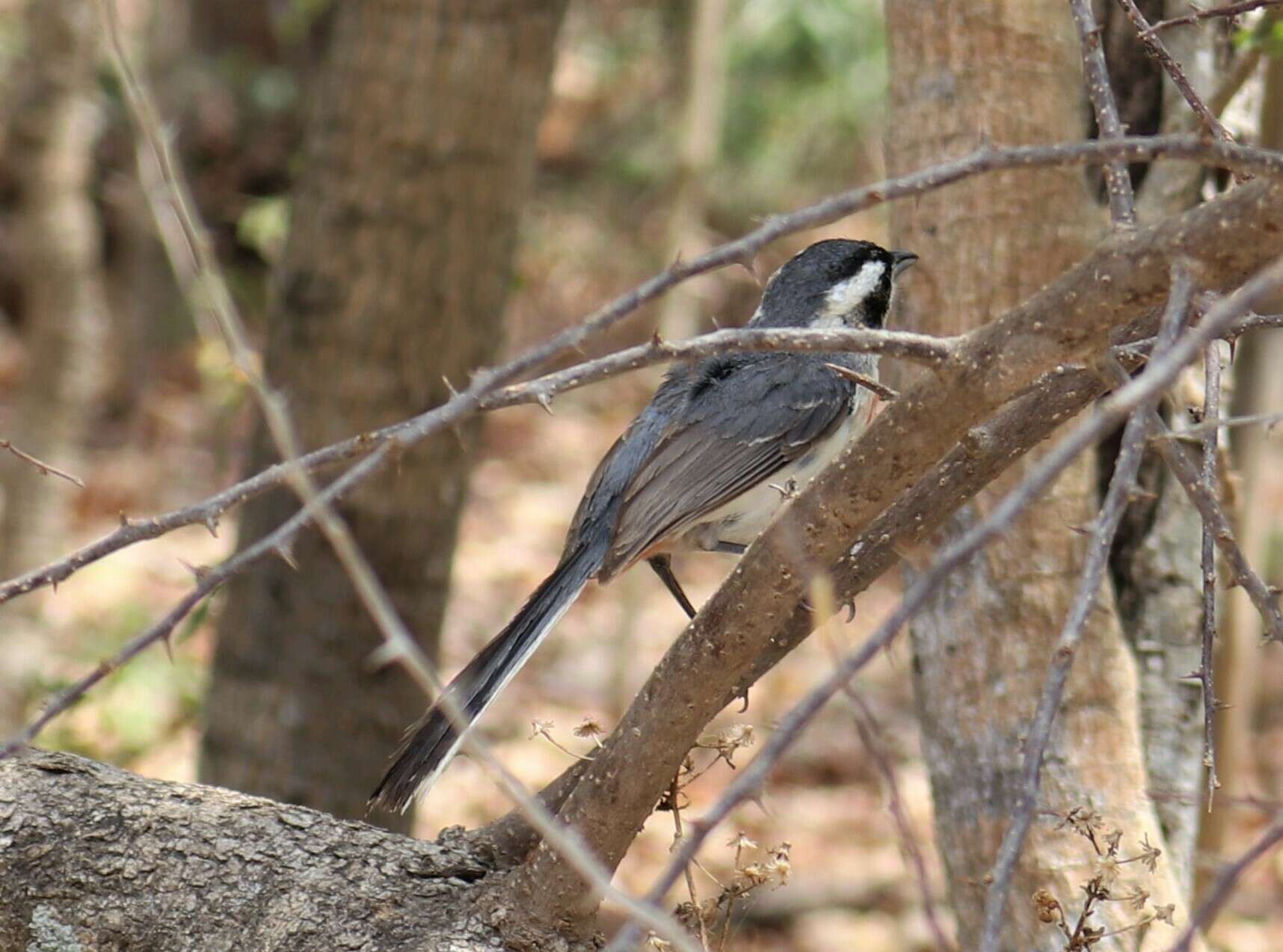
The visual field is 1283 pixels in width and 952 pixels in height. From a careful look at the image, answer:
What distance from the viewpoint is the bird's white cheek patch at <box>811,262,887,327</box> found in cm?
462

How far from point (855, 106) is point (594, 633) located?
14.4 ft

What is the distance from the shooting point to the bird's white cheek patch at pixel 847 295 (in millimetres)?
4625

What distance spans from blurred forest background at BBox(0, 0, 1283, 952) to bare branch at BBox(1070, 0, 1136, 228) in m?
1.19

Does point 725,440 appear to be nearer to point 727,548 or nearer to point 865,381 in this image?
point 727,548

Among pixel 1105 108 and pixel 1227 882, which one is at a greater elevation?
pixel 1105 108

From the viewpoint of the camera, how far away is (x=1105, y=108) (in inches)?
93.7

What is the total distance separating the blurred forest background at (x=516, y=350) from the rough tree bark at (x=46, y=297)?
0.02 m

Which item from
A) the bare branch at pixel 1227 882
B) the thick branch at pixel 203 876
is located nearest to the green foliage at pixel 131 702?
the thick branch at pixel 203 876

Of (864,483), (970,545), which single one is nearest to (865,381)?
(864,483)

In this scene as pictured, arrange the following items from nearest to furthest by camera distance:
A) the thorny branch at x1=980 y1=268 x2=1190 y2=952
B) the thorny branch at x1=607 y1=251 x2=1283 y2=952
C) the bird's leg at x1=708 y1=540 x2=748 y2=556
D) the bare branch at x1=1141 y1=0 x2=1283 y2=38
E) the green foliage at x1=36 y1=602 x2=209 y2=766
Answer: the thorny branch at x1=607 y1=251 x2=1283 y2=952 < the thorny branch at x1=980 y1=268 x2=1190 y2=952 < the bare branch at x1=1141 y1=0 x2=1283 y2=38 < the bird's leg at x1=708 y1=540 x2=748 y2=556 < the green foliage at x1=36 y1=602 x2=209 y2=766

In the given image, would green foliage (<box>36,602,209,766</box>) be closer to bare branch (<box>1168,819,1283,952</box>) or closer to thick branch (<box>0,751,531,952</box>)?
thick branch (<box>0,751,531,952</box>)

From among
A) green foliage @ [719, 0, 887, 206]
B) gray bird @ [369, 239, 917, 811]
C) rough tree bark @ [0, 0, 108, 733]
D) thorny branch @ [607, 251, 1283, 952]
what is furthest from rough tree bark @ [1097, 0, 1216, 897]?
green foliage @ [719, 0, 887, 206]

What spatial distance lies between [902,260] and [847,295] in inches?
32.2

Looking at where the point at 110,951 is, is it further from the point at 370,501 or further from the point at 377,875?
the point at 370,501
